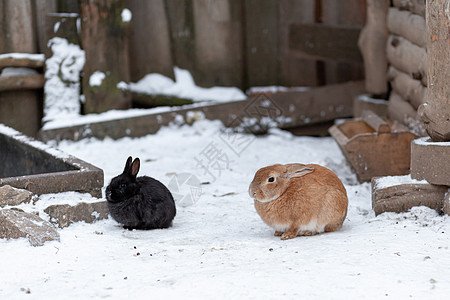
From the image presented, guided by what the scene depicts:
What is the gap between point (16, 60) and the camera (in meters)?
7.67

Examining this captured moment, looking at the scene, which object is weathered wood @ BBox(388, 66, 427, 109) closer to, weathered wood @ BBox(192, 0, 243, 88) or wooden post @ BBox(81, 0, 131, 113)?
weathered wood @ BBox(192, 0, 243, 88)

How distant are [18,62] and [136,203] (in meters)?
3.74

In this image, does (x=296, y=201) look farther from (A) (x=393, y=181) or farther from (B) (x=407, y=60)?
(B) (x=407, y=60)

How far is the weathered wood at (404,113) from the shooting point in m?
6.55

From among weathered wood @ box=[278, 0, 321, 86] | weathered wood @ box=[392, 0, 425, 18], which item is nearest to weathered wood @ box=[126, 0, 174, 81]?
weathered wood @ box=[278, 0, 321, 86]

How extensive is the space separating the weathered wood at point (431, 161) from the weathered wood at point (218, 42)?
4221mm

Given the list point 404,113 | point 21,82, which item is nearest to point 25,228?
point 21,82

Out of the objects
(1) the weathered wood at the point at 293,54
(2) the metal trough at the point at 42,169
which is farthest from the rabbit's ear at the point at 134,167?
(1) the weathered wood at the point at 293,54

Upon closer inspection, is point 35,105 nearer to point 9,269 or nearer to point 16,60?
point 16,60

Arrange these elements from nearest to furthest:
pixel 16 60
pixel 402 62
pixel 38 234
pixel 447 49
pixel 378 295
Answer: pixel 378 295
pixel 38 234
pixel 447 49
pixel 402 62
pixel 16 60

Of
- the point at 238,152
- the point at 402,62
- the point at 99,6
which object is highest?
the point at 99,6

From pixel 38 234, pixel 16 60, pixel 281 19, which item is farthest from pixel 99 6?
pixel 38 234

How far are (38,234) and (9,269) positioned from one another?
40 centimetres

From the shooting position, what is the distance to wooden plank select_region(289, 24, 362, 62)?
853 centimetres
